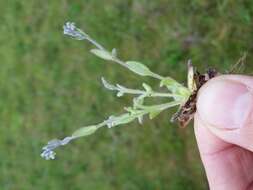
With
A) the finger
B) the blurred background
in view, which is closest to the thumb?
the finger

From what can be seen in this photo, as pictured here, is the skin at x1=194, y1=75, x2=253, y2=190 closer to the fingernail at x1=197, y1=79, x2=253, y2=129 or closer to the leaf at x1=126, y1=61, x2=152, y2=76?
the fingernail at x1=197, y1=79, x2=253, y2=129

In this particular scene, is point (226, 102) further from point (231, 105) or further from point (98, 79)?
point (98, 79)

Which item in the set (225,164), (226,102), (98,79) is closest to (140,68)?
(226,102)

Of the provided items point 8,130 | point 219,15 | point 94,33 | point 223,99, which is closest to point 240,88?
point 223,99

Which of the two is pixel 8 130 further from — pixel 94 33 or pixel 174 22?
pixel 174 22

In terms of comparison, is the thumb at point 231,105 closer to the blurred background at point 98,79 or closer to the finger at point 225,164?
the finger at point 225,164

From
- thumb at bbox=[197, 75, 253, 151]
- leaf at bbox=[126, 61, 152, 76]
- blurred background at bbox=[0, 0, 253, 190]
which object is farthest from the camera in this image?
blurred background at bbox=[0, 0, 253, 190]
